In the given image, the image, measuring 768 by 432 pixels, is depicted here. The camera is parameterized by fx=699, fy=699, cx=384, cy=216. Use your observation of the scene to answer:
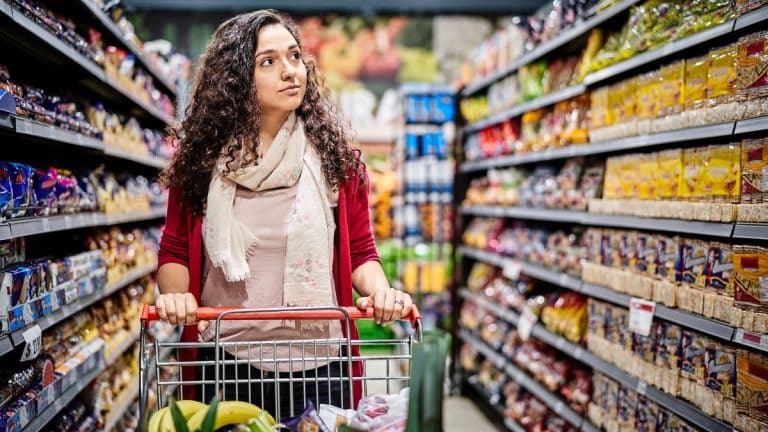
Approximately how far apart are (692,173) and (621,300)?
0.68 metres

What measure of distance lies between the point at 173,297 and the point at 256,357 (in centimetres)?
33

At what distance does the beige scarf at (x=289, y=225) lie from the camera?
184cm

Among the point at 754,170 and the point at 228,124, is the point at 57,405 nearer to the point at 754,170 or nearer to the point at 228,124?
the point at 228,124

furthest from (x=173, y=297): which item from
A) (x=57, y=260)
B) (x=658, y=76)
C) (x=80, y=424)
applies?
(x=658, y=76)

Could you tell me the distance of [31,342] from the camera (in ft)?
6.87

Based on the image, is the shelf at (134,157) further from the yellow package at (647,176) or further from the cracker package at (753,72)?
the cracker package at (753,72)

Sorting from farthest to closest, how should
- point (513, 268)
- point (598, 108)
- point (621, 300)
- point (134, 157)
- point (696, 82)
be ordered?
point (513, 268), point (134, 157), point (598, 108), point (621, 300), point (696, 82)

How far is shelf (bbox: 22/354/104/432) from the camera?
212 cm

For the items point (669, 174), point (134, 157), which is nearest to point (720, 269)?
point (669, 174)

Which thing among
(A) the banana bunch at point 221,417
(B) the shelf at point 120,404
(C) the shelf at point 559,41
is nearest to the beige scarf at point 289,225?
(A) the banana bunch at point 221,417

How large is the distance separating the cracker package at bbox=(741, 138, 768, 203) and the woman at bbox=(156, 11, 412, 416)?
1.16 m

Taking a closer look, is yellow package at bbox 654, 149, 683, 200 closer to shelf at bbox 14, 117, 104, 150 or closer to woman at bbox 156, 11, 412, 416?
woman at bbox 156, 11, 412, 416

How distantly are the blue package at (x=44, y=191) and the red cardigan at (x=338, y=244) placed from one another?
2.19 ft

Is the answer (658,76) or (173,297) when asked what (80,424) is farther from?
(658,76)
